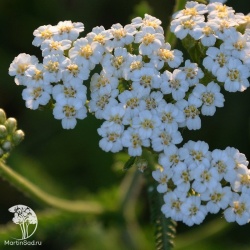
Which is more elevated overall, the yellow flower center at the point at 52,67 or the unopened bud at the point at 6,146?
the yellow flower center at the point at 52,67

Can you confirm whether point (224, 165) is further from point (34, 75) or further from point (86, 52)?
point (34, 75)

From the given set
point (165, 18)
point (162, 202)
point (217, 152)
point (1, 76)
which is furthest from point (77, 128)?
point (217, 152)

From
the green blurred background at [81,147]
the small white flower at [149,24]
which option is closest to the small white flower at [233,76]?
the small white flower at [149,24]

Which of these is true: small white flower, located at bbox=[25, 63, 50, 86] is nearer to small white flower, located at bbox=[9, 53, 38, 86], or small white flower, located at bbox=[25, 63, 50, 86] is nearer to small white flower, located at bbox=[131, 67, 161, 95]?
small white flower, located at bbox=[9, 53, 38, 86]

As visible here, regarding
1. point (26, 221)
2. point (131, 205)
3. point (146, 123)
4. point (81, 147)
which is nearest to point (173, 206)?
point (146, 123)

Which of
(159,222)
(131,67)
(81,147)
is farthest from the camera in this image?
(81,147)

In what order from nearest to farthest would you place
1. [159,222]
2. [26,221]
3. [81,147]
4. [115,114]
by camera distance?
[115,114], [159,222], [26,221], [81,147]

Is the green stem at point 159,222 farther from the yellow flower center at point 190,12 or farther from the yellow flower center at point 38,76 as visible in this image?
the yellow flower center at point 190,12
